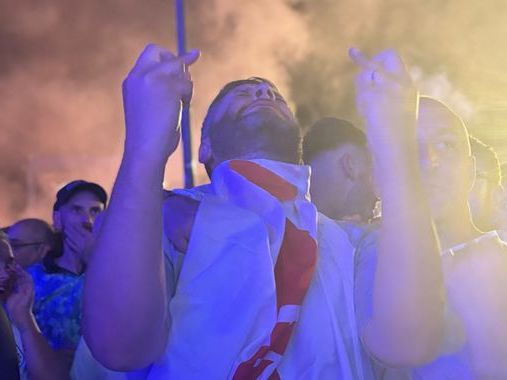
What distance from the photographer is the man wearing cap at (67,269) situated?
131 inches

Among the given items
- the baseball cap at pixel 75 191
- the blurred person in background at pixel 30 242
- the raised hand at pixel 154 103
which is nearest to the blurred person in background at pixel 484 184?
the raised hand at pixel 154 103

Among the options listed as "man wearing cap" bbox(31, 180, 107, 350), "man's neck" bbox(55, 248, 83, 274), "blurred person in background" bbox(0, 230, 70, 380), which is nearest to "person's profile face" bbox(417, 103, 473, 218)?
"blurred person in background" bbox(0, 230, 70, 380)

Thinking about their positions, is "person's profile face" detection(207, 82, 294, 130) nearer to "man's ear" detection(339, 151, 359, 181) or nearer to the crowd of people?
the crowd of people

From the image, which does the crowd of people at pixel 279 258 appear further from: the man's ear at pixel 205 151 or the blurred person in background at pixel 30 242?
the blurred person in background at pixel 30 242

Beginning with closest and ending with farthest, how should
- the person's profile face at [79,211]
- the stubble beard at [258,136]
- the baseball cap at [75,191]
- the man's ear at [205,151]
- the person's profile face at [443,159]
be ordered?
the person's profile face at [443,159] < the stubble beard at [258,136] < the man's ear at [205,151] < the person's profile face at [79,211] < the baseball cap at [75,191]

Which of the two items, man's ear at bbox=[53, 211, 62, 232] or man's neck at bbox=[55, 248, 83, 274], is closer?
man's neck at bbox=[55, 248, 83, 274]

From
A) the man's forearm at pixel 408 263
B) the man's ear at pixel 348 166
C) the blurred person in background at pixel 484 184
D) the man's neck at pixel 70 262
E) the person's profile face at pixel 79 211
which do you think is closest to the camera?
the man's forearm at pixel 408 263

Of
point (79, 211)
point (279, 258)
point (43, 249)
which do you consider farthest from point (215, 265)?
point (43, 249)

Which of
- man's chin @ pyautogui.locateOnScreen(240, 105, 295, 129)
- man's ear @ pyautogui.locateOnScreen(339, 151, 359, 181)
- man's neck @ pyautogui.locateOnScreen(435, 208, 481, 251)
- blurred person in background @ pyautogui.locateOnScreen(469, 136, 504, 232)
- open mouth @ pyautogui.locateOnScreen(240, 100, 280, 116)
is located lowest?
man's neck @ pyautogui.locateOnScreen(435, 208, 481, 251)

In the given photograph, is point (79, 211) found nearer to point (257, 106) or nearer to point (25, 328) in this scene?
point (25, 328)

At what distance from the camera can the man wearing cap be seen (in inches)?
131

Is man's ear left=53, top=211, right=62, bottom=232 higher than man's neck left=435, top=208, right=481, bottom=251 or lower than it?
higher

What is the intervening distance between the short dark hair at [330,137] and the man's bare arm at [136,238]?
155 cm

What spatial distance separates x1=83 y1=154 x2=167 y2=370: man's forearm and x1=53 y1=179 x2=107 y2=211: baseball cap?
2878 mm
